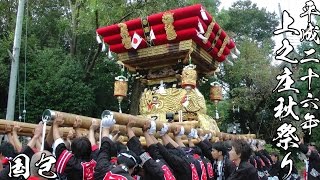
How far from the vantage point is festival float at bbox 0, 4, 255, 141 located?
24.3 ft

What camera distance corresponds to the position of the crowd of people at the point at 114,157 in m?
2.77

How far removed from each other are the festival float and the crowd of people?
9.29 feet

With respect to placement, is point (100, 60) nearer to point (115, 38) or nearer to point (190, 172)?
point (115, 38)

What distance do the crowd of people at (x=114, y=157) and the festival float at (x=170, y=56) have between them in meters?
2.83

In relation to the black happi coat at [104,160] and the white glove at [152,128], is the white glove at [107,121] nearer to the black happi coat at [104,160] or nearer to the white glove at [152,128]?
the black happi coat at [104,160]

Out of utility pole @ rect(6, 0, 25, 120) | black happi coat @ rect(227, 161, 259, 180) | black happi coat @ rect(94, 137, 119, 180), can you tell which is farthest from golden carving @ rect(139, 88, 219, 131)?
black happi coat @ rect(94, 137, 119, 180)

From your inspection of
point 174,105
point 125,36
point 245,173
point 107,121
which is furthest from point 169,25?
point 107,121

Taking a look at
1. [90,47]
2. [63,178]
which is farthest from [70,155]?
[90,47]

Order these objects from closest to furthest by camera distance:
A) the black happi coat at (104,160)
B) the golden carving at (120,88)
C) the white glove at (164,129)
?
the black happi coat at (104,160) → the white glove at (164,129) → the golden carving at (120,88)

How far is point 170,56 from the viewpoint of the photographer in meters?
7.91

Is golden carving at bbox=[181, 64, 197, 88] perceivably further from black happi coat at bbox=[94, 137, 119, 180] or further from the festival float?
black happi coat at bbox=[94, 137, 119, 180]

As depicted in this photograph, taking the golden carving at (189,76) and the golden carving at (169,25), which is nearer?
the golden carving at (189,76)

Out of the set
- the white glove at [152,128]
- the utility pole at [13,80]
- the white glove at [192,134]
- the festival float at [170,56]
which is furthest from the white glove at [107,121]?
the utility pole at [13,80]

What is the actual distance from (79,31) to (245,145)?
460 inches
